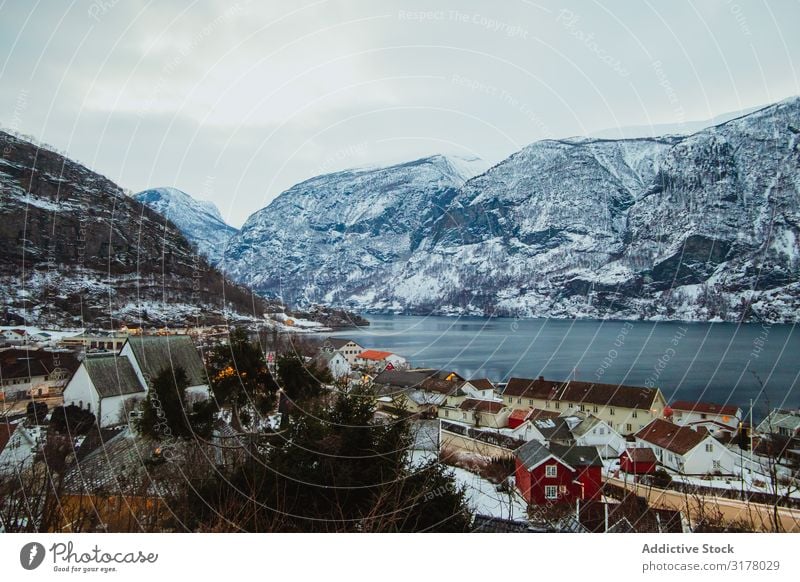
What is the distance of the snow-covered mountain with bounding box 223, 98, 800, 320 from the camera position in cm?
649

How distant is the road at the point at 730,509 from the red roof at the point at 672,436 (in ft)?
5.19

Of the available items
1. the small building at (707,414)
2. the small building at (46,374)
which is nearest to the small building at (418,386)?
the small building at (46,374)

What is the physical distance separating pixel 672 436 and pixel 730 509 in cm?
406

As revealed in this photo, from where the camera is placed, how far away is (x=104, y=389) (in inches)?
210

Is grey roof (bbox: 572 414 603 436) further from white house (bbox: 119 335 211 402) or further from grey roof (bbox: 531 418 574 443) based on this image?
white house (bbox: 119 335 211 402)

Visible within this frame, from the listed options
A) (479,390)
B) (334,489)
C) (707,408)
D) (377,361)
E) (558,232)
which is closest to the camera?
(334,489)

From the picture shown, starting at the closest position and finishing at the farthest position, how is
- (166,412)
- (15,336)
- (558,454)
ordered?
1. (166,412)
2. (15,336)
3. (558,454)

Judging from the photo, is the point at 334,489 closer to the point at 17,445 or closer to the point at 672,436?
the point at 17,445

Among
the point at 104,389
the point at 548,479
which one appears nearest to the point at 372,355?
the point at 104,389

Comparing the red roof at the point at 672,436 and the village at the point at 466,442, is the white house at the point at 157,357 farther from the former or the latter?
the red roof at the point at 672,436

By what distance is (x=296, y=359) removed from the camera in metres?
4.20

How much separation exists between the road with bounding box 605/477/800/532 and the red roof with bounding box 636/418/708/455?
1583mm

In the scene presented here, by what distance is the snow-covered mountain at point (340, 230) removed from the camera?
564 cm
